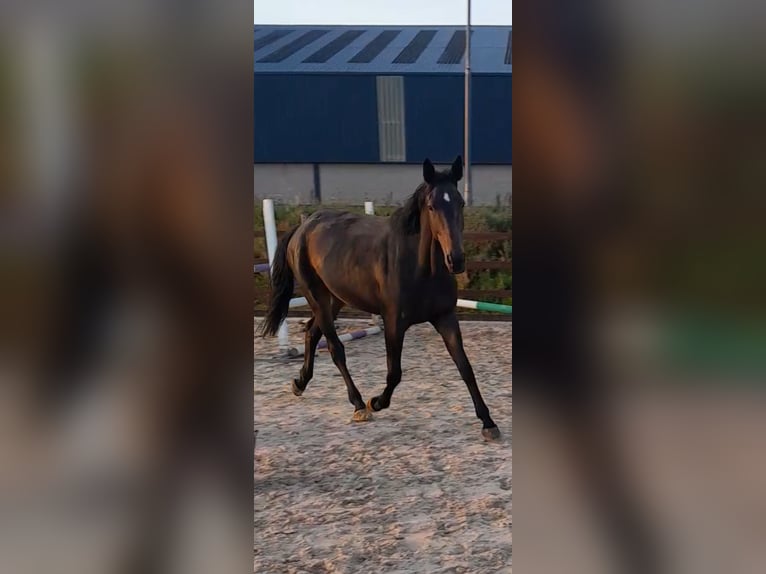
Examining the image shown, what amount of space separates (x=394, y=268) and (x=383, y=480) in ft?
3.78

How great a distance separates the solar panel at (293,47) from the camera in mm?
15188

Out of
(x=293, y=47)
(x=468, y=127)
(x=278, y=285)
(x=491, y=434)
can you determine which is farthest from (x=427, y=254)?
(x=293, y=47)

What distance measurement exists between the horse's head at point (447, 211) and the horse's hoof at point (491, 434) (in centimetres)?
86

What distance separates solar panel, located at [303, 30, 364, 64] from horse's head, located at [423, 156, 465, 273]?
38.8ft

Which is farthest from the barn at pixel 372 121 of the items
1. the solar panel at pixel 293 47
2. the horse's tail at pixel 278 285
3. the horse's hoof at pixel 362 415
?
the horse's hoof at pixel 362 415

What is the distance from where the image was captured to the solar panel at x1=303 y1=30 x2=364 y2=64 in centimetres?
1488

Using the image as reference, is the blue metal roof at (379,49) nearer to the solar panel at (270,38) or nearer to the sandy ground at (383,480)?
the solar panel at (270,38)

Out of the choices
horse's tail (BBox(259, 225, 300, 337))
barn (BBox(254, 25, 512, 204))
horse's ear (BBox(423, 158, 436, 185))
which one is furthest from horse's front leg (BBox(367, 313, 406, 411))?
barn (BBox(254, 25, 512, 204))

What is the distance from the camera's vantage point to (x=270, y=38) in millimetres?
16938
